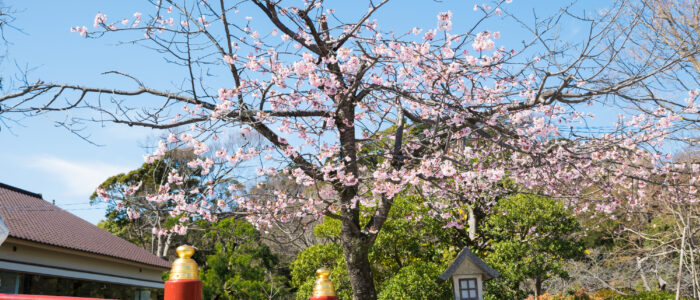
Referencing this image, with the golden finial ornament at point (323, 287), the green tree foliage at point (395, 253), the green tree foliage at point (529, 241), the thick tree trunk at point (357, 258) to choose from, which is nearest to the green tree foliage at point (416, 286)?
the green tree foliage at point (395, 253)

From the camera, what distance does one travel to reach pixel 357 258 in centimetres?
622

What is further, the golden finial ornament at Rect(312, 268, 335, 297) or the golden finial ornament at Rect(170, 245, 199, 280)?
the golden finial ornament at Rect(312, 268, 335, 297)

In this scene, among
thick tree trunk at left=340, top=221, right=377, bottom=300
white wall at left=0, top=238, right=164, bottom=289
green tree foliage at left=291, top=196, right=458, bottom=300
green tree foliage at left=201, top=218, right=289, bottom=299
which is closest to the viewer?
thick tree trunk at left=340, top=221, right=377, bottom=300

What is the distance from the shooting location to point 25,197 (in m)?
14.1

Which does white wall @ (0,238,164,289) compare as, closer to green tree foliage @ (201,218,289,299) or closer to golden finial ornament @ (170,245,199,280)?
green tree foliage @ (201,218,289,299)

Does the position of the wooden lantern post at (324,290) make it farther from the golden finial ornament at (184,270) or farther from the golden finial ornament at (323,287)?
the golden finial ornament at (184,270)

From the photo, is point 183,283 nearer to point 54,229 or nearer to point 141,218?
point 54,229

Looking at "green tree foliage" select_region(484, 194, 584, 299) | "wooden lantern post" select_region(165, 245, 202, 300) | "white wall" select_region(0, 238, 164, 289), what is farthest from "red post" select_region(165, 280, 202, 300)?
"green tree foliage" select_region(484, 194, 584, 299)

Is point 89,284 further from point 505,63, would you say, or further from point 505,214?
point 505,63

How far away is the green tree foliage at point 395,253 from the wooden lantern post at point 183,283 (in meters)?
10.1

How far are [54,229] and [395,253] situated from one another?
798cm

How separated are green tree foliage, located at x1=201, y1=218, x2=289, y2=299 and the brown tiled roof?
1706mm

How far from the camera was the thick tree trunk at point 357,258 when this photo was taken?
243 inches

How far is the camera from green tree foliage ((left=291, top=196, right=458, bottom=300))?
12.0 metres
